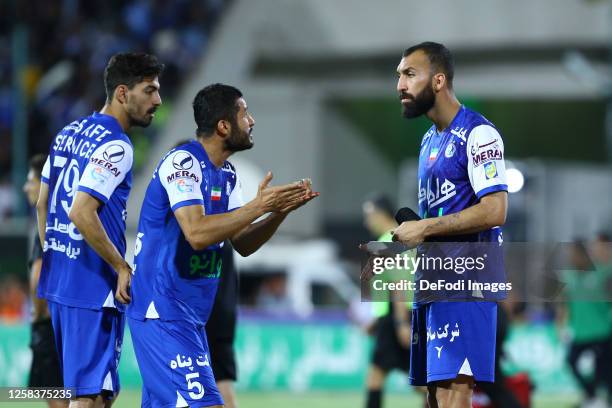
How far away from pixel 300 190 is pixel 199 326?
1033 millimetres

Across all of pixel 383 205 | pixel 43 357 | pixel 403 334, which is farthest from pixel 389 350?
pixel 43 357

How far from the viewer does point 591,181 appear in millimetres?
24656

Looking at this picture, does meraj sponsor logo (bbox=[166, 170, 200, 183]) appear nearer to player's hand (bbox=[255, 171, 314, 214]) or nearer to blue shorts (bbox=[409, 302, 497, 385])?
player's hand (bbox=[255, 171, 314, 214])

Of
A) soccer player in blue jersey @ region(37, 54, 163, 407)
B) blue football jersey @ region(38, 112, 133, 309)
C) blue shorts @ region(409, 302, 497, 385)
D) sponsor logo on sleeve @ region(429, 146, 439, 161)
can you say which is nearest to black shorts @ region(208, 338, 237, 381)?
soccer player in blue jersey @ region(37, 54, 163, 407)

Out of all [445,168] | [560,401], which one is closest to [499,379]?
[445,168]

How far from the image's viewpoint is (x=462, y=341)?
6840 mm

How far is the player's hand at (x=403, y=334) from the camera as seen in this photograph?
11.3 metres

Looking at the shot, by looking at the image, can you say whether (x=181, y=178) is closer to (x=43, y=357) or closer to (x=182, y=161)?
(x=182, y=161)

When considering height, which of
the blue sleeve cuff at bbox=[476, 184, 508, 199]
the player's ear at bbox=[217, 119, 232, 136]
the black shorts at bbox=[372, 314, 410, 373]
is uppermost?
the player's ear at bbox=[217, 119, 232, 136]

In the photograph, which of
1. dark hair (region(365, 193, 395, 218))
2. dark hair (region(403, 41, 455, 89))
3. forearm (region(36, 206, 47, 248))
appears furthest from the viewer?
dark hair (region(365, 193, 395, 218))

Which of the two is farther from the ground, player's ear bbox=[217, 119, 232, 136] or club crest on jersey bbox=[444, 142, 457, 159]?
player's ear bbox=[217, 119, 232, 136]

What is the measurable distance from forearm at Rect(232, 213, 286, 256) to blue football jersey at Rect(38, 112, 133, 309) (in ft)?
2.53

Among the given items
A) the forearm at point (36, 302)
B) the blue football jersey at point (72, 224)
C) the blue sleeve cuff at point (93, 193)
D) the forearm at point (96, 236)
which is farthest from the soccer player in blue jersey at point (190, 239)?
the forearm at point (36, 302)

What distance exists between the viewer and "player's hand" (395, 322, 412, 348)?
11273mm
